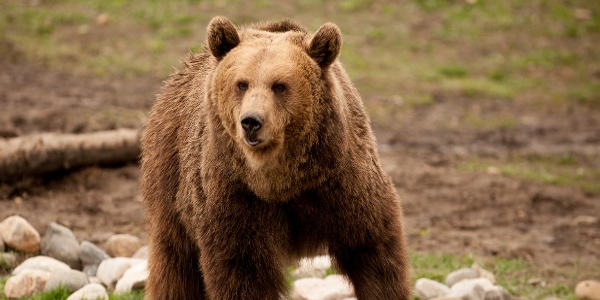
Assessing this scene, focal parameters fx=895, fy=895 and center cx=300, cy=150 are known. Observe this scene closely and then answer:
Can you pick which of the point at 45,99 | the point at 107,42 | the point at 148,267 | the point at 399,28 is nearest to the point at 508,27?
the point at 399,28

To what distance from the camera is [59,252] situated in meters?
7.42

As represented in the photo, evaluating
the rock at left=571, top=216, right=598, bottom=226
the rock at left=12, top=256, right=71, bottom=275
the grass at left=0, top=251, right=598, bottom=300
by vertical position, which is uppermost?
the rock at left=12, top=256, right=71, bottom=275

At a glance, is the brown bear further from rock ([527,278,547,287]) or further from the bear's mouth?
rock ([527,278,547,287])

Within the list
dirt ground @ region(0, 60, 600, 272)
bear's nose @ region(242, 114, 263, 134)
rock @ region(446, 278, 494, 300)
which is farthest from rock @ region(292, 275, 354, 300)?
bear's nose @ region(242, 114, 263, 134)

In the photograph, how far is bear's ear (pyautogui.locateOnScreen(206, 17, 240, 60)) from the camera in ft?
16.4

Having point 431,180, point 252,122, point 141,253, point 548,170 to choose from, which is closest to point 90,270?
point 141,253

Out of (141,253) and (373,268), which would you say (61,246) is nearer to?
(141,253)

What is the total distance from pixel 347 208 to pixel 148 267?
5.90ft

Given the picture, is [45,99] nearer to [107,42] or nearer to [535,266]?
[107,42]

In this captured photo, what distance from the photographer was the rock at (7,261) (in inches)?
286

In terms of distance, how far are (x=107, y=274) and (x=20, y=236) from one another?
0.91 metres

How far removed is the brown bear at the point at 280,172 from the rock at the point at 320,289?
1.29 meters

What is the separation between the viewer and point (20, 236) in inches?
295

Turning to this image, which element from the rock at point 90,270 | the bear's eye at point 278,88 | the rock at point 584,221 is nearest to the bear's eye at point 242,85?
the bear's eye at point 278,88
